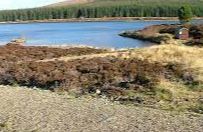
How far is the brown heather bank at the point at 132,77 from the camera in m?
17.3

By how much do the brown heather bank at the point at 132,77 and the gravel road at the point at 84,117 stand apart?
1.04m

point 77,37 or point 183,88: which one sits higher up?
point 183,88

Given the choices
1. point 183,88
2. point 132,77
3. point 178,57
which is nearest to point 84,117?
point 183,88

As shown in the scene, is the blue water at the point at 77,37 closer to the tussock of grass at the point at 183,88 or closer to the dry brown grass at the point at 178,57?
the dry brown grass at the point at 178,57

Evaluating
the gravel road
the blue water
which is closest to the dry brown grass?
the gravel road

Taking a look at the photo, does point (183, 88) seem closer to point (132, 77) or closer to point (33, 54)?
point (132, 77)

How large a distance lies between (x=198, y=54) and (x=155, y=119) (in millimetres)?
12614

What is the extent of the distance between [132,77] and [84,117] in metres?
6.91

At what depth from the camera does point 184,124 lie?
525 inches

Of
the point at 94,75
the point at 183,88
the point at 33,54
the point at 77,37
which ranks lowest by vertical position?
the point at 77,37

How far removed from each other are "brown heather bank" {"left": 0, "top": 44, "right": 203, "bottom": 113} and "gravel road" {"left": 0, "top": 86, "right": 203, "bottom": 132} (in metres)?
1.04

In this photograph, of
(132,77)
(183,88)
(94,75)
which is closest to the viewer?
(183,88)

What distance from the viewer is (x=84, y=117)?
14586 mm

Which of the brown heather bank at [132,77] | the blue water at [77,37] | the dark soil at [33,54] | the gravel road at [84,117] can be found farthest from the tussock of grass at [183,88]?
the blue water at [77,37]
